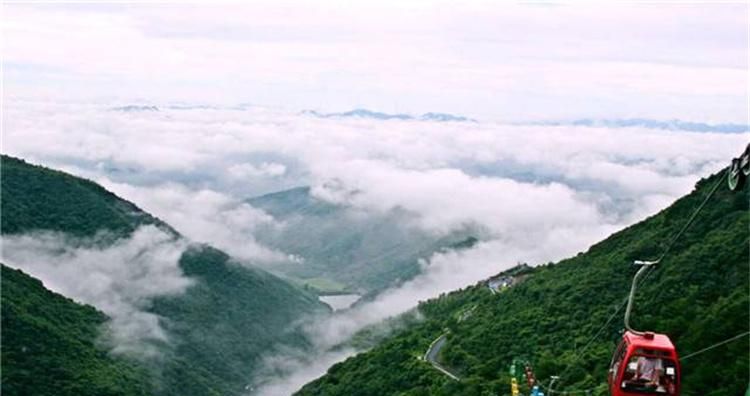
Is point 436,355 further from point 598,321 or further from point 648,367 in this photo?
point 648,367

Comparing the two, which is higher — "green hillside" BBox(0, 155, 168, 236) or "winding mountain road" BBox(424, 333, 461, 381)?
"green hillside" BBox(0, 155, 168, 236)

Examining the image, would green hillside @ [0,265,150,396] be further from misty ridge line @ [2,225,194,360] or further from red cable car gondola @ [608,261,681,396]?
red cable car gondola @ [608,261,681,396]

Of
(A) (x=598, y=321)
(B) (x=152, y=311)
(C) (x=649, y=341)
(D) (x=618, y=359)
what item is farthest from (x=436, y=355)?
(B) (x=152, y=311)

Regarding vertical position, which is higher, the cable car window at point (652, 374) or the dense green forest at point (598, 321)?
the cable car window at point (652, 374)

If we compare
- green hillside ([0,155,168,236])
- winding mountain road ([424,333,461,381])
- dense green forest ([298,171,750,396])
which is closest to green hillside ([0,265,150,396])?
dense green forest ([298,171,750,396])

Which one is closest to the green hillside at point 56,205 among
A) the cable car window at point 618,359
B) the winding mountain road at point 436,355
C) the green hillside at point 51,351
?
the green hillside at point 51,351

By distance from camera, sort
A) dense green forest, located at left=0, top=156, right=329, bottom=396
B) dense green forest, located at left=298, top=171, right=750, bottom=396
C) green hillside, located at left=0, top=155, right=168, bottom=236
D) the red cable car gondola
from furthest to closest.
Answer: green hillside, located at left=0, top=155, right=168, bottom=236 → dense green forest, located at left=0, top=156, right=329, bottom=396 → dense green forest, located at left=298, top=171, right=750, bottom=396 → the red cable car gondola

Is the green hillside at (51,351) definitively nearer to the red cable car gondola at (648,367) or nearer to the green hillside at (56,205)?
the green hillside at (56,205)

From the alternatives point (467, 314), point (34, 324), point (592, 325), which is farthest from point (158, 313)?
point (592, 325)

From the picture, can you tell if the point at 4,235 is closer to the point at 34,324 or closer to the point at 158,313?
the point at 158,313
